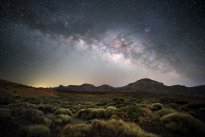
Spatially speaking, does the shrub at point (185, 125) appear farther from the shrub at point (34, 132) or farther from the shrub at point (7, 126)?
the shrub at point (7, 126)

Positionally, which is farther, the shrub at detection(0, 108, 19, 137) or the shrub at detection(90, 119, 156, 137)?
the shrub at detection(0, 108, 19, 137)

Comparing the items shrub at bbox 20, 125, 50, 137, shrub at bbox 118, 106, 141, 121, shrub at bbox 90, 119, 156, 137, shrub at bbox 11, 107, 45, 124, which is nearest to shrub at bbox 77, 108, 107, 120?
shrub at bbox 118, 106, 141, 121

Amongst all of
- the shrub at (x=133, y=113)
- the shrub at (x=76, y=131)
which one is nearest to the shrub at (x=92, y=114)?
the shrub at (x=133, y=113)

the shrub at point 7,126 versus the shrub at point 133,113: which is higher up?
the shrub at point 133,113

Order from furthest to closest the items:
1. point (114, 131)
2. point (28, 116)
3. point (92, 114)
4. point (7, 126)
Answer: point (92, 114) < point (28, 116) < point (7, 126) < point (114, 131)

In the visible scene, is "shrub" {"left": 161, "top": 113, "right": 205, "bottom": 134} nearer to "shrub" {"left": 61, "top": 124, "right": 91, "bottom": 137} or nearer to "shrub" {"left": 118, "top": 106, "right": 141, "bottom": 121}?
"shrub" {"left": 118, "top": 106, "right": 141, "bottom": 121}

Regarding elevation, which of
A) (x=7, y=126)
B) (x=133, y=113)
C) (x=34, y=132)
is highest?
(x=133, y=113)

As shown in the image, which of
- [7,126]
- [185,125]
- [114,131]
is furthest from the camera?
[185,125]

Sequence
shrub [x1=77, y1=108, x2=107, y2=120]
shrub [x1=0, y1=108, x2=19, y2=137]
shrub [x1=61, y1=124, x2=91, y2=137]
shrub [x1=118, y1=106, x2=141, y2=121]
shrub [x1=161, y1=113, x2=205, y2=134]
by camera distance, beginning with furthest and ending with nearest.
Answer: shrub [x1=77, y1=108, x2=107, y2=120] → shrub [x1=118, y1=106, x2=141, y2=121] → shrub [x1=161, y1=113, x2=205, y2=134] → shrub [x1=0, y1=108, x2=19, y2=137] → shrub [x1=61, y1=124, x2=91, y2=137]

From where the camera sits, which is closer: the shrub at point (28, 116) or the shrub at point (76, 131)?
the shrub at point (76, 131)

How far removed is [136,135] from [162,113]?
7268 millimetres

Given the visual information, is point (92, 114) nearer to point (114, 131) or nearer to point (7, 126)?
point (114, 131)

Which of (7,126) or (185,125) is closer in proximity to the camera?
(7,126)

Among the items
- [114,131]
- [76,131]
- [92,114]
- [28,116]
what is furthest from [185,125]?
[28,116]
